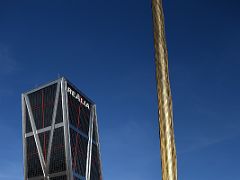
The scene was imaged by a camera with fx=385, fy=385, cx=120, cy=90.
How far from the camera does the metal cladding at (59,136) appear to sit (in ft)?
426

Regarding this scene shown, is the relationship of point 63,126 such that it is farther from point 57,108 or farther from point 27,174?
point 27,174

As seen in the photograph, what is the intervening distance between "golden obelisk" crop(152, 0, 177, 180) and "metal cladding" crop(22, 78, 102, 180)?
126 metres

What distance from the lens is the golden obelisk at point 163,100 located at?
273 centimetres

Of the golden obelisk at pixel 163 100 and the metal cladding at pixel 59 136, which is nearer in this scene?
the golden obelisk at pixel 163 100

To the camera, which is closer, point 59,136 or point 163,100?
point 163,100

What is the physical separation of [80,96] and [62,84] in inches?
522

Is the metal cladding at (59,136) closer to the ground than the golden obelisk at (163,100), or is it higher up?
higher up

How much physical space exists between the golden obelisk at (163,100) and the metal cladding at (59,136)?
126m

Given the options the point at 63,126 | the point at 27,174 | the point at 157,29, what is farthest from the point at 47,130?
the point at 157,29

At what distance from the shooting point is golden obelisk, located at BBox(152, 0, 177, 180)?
2730 mm

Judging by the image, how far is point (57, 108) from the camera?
454 feet

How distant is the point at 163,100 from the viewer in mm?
2910

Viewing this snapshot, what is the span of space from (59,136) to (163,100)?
132 m

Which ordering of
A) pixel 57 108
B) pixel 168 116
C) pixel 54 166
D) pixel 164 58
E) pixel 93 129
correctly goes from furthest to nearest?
pixel 93 129 → pixel 57 108 → pixel 54 166 → pixel 164 58 → pixel 168 116
